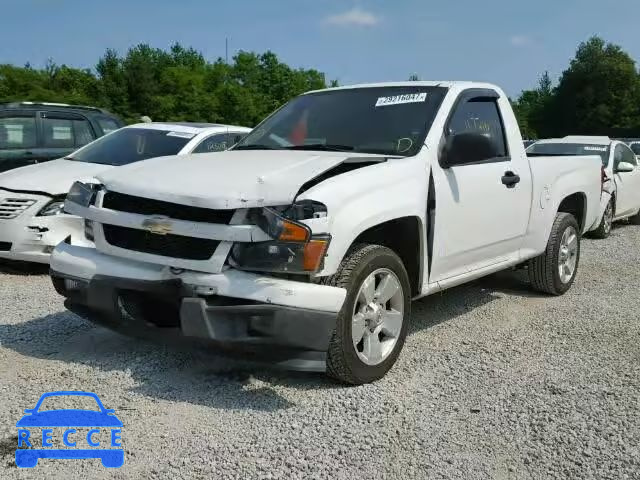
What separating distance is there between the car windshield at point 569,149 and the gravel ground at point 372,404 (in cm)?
633

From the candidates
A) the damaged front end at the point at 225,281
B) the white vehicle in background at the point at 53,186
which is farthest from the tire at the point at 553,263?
the white vehicle in background at the point at 53,186

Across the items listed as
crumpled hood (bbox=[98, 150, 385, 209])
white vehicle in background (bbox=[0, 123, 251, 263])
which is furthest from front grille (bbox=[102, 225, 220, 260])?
white vehicle in background (bbox=[0, 123, 251, 263])

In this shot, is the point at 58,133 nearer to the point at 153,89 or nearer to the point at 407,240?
the point at 407,240

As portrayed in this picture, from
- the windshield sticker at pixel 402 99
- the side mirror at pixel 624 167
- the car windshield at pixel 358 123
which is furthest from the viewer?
the side mirror at pixel 624 167

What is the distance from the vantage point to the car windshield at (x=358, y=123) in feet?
15.0

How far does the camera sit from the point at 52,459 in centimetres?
296

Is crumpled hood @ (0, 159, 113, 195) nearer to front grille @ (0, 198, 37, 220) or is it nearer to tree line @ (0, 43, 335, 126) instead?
front grille @ (0, 198, 37, 220)

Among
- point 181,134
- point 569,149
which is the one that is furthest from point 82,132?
point 569,149

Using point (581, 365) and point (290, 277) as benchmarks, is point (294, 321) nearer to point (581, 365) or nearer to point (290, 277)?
point (290, 277)

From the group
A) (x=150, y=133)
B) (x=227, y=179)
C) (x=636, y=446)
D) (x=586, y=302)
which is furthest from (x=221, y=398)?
(x=150, y=133)

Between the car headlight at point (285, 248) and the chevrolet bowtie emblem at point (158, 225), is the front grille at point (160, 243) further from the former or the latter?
the car headlight at point (285, 248)

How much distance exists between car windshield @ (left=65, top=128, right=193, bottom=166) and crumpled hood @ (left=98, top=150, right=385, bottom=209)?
321 centimetres

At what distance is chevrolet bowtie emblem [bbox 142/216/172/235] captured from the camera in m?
3.59

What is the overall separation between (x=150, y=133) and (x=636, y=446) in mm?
6201
